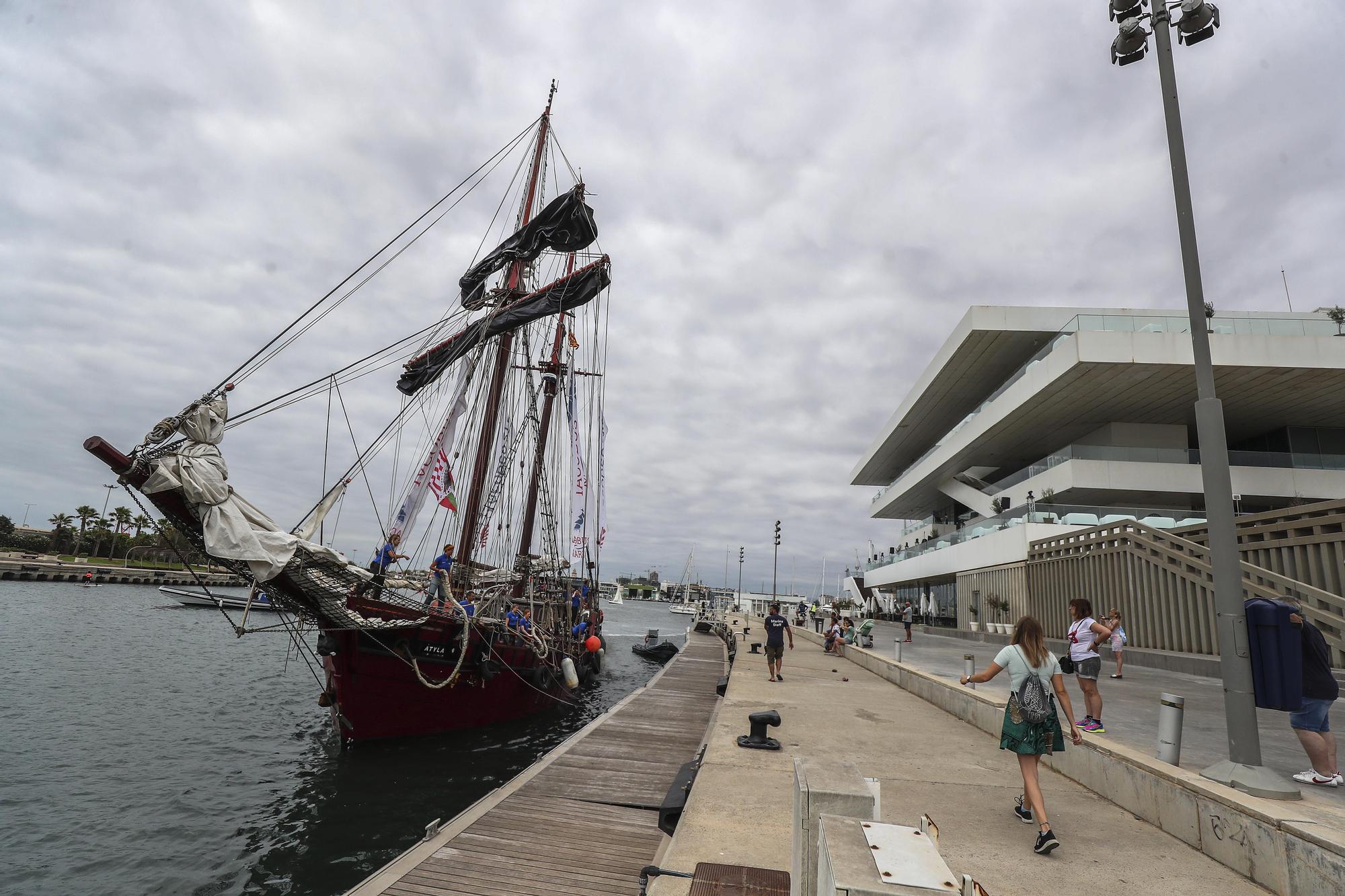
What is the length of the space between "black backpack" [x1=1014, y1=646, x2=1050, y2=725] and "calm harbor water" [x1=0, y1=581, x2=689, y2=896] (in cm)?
794

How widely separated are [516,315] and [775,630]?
43.6 ft

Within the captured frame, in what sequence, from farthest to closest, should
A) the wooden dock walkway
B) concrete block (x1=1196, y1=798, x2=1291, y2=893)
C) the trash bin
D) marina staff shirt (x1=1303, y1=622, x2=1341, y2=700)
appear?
the wooden dock walkway < marina staff shirt (x1=1303, y1=622, x2=1341, y2=700) < the trash bin < concrete block (x1=1196, y1=798, x2=1291, y2=893)

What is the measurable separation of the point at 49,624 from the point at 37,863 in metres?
36.4

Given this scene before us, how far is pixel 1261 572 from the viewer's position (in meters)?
12.5

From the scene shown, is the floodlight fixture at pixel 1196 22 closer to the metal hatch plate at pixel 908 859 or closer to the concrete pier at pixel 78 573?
the metal hatch plate at pixel 908 859

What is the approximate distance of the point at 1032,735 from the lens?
196 inches

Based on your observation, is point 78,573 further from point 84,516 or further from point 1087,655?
point 1087,655

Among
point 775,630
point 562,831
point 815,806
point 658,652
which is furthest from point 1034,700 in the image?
point 658,652

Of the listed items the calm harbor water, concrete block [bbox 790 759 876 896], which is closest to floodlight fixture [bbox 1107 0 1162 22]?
concrete block [bbox 790 759 876 896]

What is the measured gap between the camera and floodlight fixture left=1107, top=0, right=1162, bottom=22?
6637 millimetres

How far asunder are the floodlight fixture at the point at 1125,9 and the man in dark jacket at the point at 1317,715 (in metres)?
6.13

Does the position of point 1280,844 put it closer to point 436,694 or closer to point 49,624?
point 436,694

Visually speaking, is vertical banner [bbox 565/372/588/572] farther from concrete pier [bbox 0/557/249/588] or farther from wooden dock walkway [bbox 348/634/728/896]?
concrete pier [bbox 0/557/249/588]

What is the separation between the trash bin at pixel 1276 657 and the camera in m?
5.28
